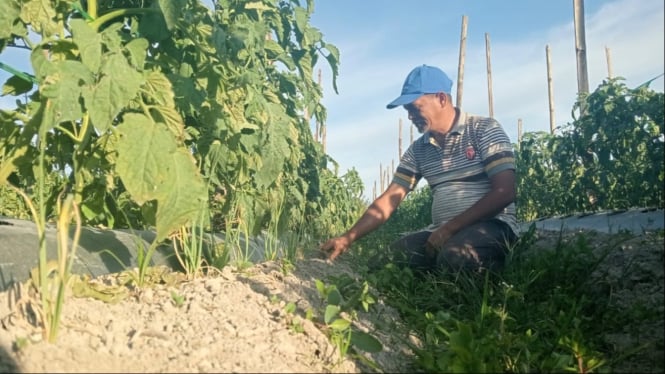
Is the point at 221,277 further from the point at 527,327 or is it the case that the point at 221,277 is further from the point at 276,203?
the point at 527,327

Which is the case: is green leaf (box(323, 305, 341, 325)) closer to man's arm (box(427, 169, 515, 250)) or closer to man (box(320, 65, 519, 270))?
man (box(320, 65, 519, 270))

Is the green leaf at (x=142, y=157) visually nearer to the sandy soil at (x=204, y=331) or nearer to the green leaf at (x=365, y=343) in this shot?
the sandy soil at (x=204, y=331)

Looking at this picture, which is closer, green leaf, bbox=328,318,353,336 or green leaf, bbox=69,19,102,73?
green leaf, bbox=328,318,353,336

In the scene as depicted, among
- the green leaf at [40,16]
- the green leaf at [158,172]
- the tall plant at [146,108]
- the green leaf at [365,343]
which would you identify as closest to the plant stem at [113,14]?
the tall plant at [146,108]

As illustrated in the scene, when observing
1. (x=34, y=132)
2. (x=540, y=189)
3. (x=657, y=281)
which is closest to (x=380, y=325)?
(x=657, y=281)

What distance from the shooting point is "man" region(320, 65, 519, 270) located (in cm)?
264

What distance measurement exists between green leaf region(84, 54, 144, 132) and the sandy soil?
1.61ft

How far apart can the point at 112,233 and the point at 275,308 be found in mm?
991

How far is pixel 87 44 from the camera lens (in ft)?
5.55

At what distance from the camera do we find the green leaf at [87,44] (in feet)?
5.45

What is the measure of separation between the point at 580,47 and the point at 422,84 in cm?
459

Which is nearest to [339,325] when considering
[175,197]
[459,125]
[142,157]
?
[175,197]

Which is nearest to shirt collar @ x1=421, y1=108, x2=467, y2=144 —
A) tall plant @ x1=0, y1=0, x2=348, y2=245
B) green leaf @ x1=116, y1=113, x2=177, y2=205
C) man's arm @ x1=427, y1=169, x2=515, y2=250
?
man's arm @ x1=427, y1=169, x2=515, y2=250

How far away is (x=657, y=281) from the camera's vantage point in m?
2.14
